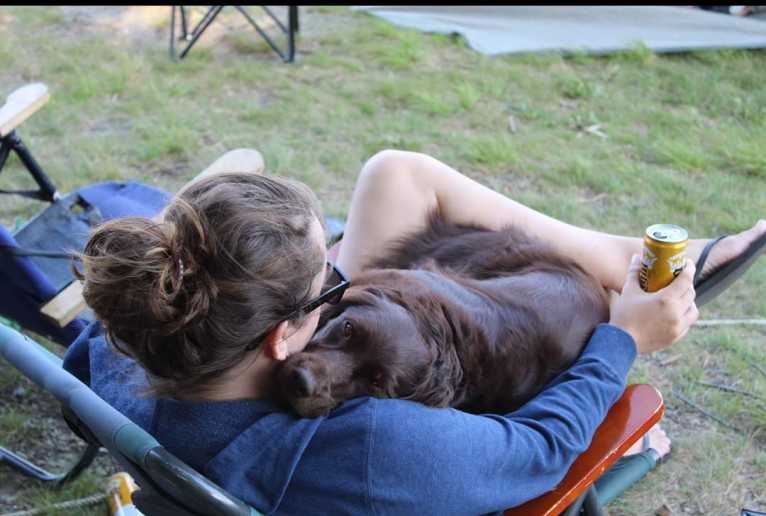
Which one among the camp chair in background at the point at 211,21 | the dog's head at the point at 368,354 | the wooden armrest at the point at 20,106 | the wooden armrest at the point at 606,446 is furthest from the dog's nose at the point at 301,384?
the camp chair in background at the point at 211,21

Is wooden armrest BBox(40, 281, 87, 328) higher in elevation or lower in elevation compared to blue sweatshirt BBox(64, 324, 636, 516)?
lower

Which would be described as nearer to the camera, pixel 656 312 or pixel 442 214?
pixel 656 312

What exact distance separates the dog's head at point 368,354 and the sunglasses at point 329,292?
9cm

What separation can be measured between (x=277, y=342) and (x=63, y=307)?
103 centimetres

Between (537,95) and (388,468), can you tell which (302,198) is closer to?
(388,468)

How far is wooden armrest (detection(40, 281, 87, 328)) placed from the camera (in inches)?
78.1

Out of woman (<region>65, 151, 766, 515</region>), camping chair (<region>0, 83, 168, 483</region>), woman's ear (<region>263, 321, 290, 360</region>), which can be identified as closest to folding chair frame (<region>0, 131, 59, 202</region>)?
camping chair (<region>0, 83, 168, 483</region>)

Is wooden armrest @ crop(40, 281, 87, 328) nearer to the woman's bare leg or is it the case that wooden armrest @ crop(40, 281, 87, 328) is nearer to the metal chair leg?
the metal chair leg

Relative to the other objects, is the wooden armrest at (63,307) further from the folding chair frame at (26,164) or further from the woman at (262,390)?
the folding chair frame at (26,164)

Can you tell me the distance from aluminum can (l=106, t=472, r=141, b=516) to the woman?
681 millimetres

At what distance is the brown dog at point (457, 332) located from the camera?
1394mm

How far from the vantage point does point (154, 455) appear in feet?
3.66

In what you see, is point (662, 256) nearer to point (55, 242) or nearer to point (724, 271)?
point (724, 271)

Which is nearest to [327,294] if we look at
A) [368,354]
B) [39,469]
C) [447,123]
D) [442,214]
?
[368,354]
